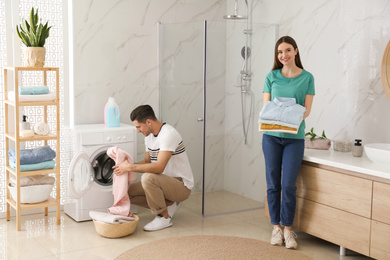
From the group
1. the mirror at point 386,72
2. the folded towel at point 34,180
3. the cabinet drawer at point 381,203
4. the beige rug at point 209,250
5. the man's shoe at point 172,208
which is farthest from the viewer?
the man's shoe at point 172,208

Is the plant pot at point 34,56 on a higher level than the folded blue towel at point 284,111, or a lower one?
higher

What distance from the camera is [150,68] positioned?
473 cm

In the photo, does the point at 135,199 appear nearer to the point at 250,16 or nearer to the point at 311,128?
the point at 311,128

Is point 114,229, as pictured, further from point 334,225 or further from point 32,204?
point 334,225

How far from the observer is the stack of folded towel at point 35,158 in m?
3.88

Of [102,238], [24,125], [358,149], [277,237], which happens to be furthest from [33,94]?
[358,149]

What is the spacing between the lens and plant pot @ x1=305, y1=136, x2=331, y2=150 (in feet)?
12.4

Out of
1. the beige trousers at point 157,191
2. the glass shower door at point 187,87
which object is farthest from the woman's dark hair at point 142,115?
the glass shower door at point 187,87

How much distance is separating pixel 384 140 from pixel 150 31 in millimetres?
2324

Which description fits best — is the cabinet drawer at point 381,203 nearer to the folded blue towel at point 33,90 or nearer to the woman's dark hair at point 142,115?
the woman's dark hair at point 142,115

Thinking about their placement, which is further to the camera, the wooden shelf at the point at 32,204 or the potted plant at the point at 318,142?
the wooden shelf at the point at 32,204

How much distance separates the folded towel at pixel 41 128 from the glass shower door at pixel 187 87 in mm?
1148

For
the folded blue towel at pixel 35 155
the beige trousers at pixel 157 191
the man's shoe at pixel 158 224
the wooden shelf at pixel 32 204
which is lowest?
the man's shoe at pixel 158 224

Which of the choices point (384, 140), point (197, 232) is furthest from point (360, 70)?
point (197, 232)
